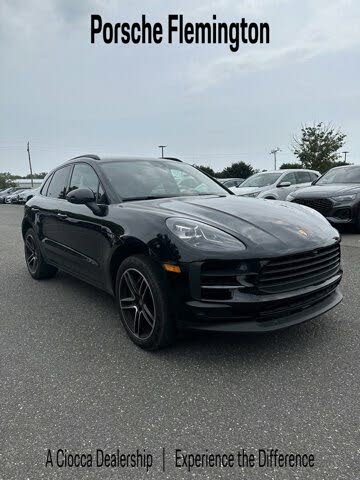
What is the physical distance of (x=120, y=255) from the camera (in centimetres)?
322

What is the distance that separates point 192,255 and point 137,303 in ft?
2.30

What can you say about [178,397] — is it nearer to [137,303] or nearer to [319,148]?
[137,303]

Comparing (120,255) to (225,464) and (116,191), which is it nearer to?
(116,191)

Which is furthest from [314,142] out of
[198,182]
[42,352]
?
[42,352]

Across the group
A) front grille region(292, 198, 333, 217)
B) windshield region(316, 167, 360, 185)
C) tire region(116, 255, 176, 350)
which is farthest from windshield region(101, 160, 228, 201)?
windshield region(316, 167, 360, 185)

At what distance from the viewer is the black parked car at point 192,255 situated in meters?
2.57

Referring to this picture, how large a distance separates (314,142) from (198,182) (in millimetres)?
29323

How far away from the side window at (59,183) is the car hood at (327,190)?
5.33 m

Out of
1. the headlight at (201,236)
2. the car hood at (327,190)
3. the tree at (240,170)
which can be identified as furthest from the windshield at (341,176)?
the tree at (240,170)

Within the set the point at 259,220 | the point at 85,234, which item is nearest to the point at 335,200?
the point at 259,220

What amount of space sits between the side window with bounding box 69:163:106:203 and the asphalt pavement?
120cm

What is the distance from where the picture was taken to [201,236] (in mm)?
2693

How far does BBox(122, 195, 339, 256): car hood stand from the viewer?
8.87ft

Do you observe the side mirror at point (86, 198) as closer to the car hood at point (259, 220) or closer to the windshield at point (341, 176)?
the car hood at point (259, 220)
